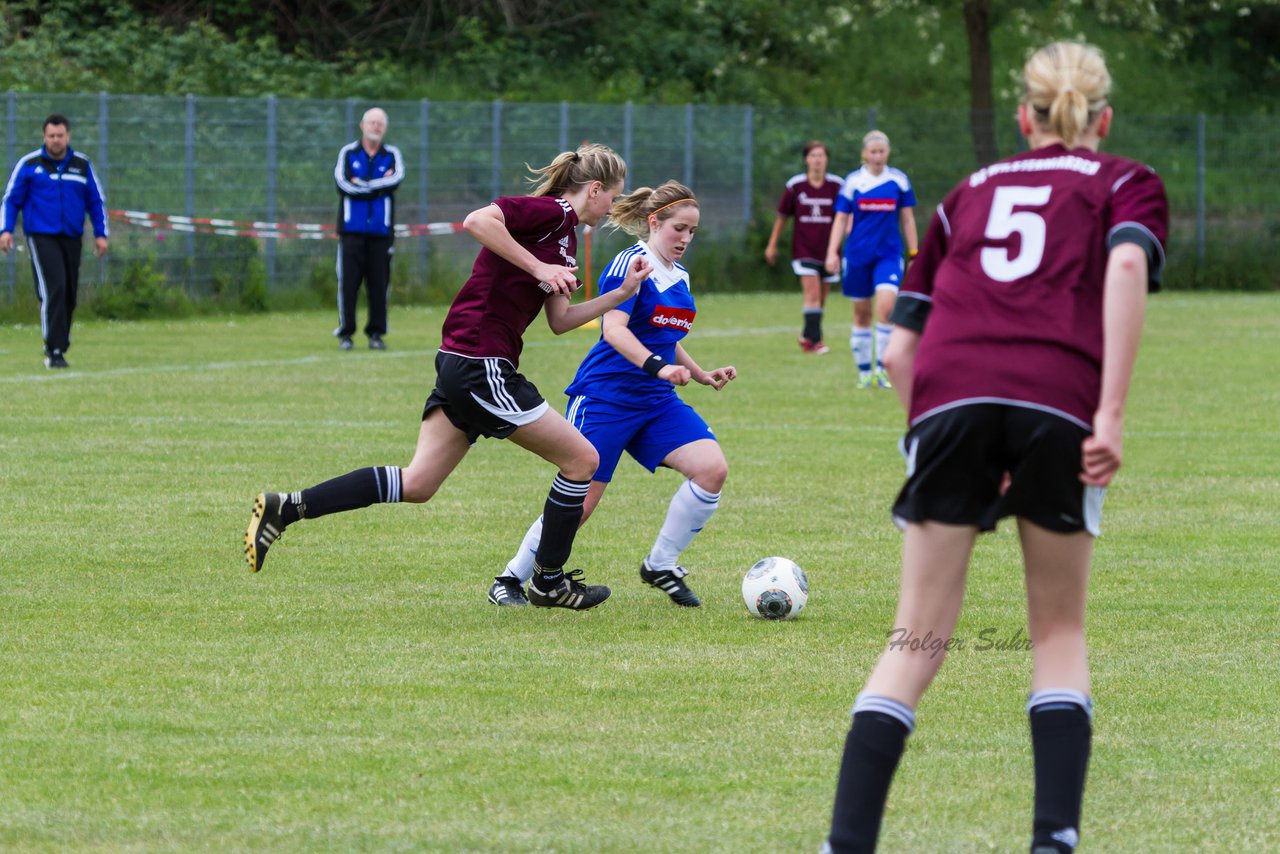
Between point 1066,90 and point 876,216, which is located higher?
point 1066,90

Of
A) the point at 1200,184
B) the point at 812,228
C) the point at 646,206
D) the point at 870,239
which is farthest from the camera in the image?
the point at 1200,184

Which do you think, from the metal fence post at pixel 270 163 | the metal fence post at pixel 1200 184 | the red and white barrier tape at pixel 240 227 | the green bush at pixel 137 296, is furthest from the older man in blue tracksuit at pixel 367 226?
the metal fence post at pixel 1200 184

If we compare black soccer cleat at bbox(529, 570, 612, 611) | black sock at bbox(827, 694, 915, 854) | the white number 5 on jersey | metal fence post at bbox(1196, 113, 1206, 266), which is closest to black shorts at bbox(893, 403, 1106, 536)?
the white number 5 on jersey

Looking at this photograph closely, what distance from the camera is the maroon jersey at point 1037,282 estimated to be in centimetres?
375

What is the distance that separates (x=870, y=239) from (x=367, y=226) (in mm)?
5416

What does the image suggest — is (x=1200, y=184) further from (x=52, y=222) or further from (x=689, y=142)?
(x=52, y=222)

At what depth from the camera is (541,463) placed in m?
11.5

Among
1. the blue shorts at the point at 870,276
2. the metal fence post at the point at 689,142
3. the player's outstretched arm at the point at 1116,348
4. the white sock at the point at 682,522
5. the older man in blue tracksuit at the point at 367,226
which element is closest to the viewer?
the player's outstretched arm at the point at 1116,348

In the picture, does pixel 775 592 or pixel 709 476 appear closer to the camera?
pixel 775 592

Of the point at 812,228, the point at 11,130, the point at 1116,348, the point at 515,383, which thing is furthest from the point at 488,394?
the point at 11,130

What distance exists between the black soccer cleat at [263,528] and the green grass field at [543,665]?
19 centimetres

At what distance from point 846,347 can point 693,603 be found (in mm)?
13457

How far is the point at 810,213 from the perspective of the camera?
20.5 m

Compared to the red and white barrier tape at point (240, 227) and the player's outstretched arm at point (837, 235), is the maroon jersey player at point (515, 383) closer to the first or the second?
the player's outstretched arm at point (837, 235)
